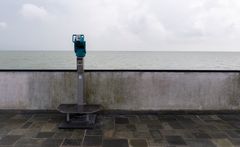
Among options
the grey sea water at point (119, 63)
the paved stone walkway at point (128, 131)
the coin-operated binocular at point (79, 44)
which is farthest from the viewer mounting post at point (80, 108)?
the grey sea water at point (119, 63)

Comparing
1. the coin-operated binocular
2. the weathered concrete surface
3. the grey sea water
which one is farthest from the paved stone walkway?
the grey sea water

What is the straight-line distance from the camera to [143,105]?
381 cm

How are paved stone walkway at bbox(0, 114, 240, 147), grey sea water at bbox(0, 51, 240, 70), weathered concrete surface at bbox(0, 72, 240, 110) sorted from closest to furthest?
1. paved stone walkway at bbox(0, 114, 240, 147)
2. weathered concrete surface at bbox(0, 72, 240, 110)
3. grey sea water at bbox(0, 51, 240, 70)

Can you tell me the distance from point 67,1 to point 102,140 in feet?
12.4

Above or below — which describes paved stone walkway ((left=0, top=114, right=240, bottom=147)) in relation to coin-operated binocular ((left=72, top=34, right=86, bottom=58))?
below

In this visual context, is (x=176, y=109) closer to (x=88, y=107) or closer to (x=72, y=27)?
(x=88, y=107)

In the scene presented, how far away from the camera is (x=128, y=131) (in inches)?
115

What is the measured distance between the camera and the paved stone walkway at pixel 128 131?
251 centimetres

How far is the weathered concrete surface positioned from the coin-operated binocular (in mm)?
717

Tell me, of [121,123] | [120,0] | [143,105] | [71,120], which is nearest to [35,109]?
[71,120]

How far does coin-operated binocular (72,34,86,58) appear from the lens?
3.02m

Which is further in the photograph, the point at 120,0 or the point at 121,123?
the point at 120,0

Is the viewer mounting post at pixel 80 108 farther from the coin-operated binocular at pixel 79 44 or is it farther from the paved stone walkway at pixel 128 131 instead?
the paved stone walkway at pixel 128 131

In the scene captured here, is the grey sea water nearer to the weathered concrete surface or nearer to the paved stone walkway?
the weathered concrete surface
